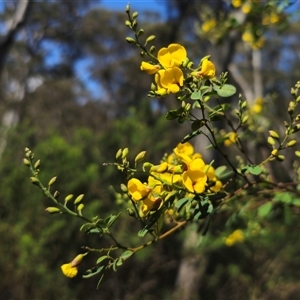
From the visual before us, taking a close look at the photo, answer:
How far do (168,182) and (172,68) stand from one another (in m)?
0.16

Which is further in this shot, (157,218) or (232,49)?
(232,49)

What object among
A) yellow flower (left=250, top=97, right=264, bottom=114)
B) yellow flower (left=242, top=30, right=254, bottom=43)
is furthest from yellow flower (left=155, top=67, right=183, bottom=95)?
yellow flower (left=242, top=30, right=254, bottom=43)

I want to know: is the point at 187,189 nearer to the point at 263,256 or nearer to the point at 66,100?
the point at 263,256

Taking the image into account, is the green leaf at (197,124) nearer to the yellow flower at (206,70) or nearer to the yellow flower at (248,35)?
the yellow flower at (206,70)

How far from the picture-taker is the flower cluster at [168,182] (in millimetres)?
664

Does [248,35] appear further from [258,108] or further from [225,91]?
[225,91]

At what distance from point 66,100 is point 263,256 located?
11.3 meters

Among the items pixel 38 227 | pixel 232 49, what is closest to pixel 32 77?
pixel 232 49

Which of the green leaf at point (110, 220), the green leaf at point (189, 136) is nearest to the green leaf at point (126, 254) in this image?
the green leaf at point (110, 220)

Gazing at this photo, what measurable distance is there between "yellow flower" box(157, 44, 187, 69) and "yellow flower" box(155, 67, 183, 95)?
0.02 metres

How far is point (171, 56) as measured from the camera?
0.68 meters

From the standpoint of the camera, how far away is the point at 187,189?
0.66 meters

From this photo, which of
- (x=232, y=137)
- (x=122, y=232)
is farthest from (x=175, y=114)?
(x=122, y=232)

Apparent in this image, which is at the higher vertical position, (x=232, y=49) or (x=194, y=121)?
(x=194, y=121)
